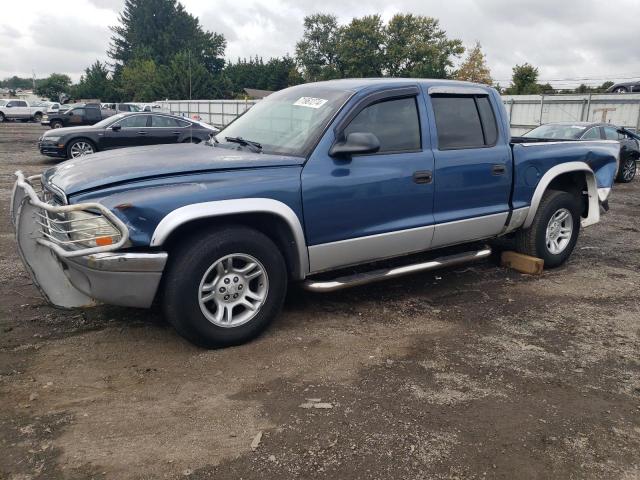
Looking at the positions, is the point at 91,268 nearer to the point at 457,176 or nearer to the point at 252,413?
the point at 252,413

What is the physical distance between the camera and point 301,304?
477 centimetres

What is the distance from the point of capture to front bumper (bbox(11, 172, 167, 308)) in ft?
10.9

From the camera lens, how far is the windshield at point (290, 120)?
419 cm

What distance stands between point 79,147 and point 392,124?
39.2 feet

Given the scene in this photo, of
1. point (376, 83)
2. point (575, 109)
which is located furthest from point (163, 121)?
point (575, 109)

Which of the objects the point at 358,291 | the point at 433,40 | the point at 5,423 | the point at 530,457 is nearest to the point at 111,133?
the point at 358,291

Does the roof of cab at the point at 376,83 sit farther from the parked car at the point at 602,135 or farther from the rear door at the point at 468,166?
the parked car at the point at 602,135

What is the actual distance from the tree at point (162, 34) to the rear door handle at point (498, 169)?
9487 cm

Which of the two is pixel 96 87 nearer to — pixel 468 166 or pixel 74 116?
pixel 74 116

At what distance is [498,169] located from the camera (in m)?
5.07

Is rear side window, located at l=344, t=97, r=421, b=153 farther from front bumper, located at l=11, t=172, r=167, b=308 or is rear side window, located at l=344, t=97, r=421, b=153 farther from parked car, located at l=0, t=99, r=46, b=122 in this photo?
parked car, located at l=0, t=99, r=46, b=122

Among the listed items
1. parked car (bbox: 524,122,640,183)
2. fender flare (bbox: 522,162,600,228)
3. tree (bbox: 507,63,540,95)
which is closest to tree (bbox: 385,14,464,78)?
tree (bbox: 507,63,540,95)

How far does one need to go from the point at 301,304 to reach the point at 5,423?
8.01 ft

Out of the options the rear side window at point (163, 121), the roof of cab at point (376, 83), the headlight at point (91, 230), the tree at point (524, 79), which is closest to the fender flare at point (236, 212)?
the headlight at point (91, 230)
